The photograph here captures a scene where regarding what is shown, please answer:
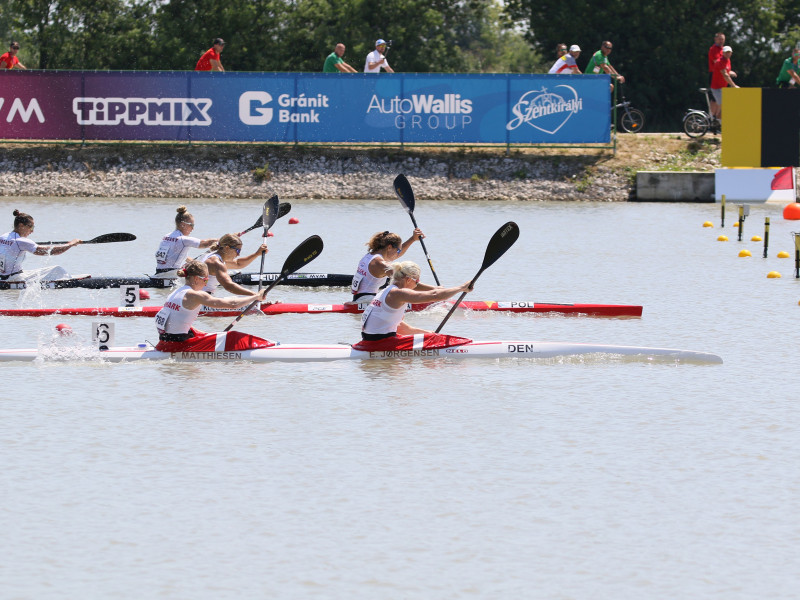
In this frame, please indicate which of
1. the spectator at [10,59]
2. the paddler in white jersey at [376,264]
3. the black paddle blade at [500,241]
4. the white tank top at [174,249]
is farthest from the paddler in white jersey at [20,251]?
the spectator at [10,59]

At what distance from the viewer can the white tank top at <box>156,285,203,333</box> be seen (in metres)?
11.6

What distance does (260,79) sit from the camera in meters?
29.8

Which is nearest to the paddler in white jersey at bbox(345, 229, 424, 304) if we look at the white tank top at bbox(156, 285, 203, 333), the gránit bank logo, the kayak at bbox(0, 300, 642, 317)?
the kayak at bbox(0, 300, 642, 317)

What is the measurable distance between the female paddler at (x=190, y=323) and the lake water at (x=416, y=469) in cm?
27

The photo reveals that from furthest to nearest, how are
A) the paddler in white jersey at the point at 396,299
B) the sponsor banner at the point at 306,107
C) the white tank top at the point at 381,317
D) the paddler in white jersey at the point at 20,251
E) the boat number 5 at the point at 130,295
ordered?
the sponsor banner at the point at 306,107 < the paddler in white jersey at the point at 20,251 < the boat number 5 at the point at 130,295 < the white tank top at the point at 381,317 < the paddler in white jersey at the point at 396,299

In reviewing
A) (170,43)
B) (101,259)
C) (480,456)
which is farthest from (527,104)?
(480,456)

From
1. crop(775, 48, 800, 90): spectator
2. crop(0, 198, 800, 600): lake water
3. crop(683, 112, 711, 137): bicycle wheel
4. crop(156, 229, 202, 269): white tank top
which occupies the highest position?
crop(775, 48, 800, 90): spectator

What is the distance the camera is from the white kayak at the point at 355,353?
1180 cm

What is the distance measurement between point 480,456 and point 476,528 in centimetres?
154

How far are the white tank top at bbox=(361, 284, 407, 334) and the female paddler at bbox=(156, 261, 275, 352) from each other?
100cm

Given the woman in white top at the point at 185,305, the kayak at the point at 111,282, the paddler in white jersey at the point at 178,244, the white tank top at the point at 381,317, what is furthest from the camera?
the kayak at the point at 111,282

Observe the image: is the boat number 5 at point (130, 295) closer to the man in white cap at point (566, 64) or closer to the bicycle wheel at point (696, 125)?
the man in white cap at point (566, 64)

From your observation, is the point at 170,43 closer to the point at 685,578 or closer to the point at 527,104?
the point at 527,104

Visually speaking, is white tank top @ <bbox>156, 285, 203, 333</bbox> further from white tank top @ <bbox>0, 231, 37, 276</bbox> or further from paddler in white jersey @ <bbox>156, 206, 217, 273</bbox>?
white tank top @ <bbox>0, 231, 37, 276</bbox>
